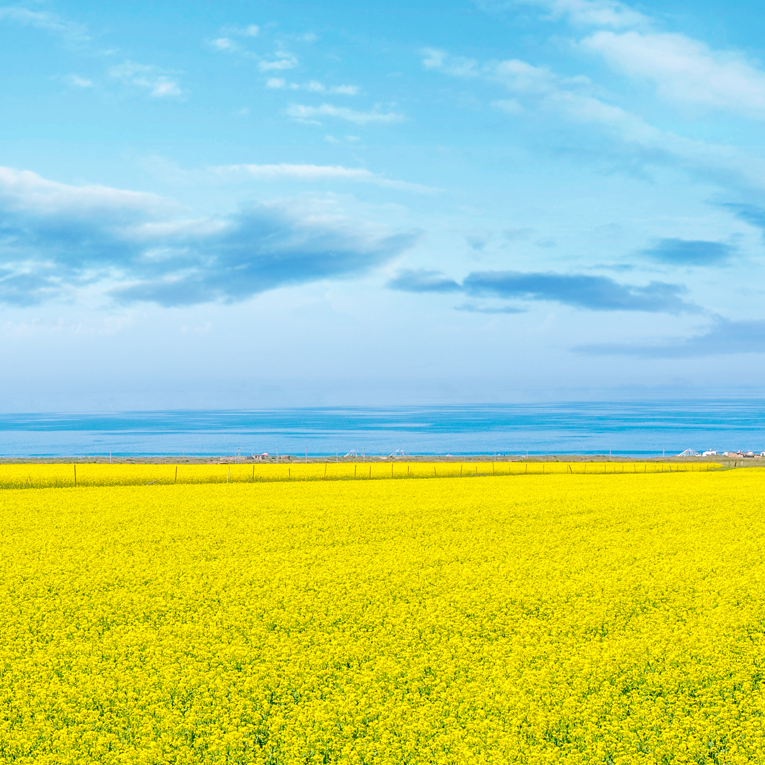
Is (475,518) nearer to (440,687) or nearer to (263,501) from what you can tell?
(263,501)

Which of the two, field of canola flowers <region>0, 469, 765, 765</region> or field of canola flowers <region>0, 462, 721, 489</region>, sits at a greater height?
field of canola flowers <region>0, 469, 765, 765</region>

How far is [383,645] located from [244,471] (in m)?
33.9

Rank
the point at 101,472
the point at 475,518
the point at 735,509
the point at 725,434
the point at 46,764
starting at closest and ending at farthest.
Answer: the point at 46,764 → the point at 475,518 → the point at 735,509 → the point at 101,472 → the point at 725,434

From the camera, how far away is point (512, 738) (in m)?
6.74

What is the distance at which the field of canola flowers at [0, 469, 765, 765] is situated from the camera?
6844 millimetres

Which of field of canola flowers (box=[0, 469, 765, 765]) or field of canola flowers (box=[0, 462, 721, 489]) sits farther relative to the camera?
field of canola flowers (box=[0, 462, 721, 489])

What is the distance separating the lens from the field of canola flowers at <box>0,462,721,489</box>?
35.7 metres

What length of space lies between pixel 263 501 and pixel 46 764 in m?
18.7

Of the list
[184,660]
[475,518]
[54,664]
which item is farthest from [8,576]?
[475,518]

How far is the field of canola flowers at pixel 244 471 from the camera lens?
35.7 metres

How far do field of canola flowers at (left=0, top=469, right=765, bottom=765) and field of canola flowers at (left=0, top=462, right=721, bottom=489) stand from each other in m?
18.4

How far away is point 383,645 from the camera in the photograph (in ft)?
30.3

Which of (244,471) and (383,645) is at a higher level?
(383,645)

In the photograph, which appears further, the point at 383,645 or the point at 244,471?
the point at 244,471
